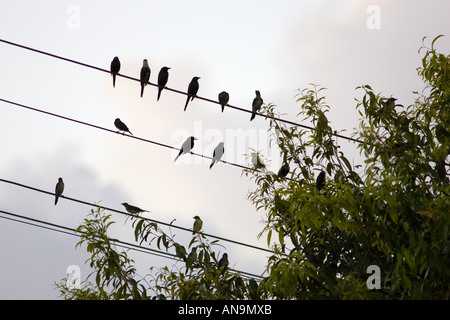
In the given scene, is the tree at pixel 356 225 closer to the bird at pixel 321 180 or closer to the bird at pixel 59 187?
the bird at pixel 321 180

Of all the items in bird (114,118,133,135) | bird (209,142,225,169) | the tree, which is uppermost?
bird (114,118,133,135)

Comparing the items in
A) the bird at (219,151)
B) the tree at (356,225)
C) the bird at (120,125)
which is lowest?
the tree at (356,225)

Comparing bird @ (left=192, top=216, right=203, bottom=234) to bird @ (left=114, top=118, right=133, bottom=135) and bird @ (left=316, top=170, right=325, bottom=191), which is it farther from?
bird @ (left=114, top=118, right=133, bottom=135)

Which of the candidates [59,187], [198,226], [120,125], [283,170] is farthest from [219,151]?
[198,226]

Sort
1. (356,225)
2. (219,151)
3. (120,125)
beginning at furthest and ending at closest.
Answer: (120,125), (219,151), (356,225)

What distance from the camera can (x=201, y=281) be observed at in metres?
5.71

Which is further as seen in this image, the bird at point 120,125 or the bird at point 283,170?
the bird at point 120,125

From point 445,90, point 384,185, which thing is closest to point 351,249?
point 384,185

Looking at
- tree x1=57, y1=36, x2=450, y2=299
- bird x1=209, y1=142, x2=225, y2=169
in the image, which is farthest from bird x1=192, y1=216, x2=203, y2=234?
bird x1=209, y1=142, x2=225, y2=169

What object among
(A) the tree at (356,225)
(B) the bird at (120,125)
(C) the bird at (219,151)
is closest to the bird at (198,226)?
(A) the tree at (356,225)

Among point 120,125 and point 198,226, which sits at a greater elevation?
point 120,125

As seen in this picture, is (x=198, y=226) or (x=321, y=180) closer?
(x=198, y=226)

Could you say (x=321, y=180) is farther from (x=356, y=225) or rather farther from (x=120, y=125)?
(x=120, y=125)

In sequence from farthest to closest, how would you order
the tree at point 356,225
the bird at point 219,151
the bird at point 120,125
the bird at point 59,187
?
the bird at point 120,125 → the bird at point 219,151 → the bird at point 59,187 → the tree at point 356,225
